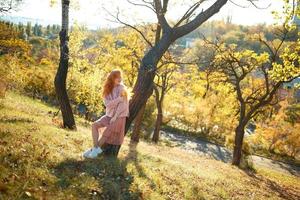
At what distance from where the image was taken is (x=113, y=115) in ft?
30.0

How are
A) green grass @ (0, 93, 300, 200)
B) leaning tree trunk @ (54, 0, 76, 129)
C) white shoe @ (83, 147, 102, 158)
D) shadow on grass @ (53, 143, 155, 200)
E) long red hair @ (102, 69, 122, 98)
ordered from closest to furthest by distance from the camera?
Result: green grass @ (0, 93, 300, 200), shadow on grass @ (53, 143, 155, 200), white shoe @ (83, 147, 102, 158), long red hair @ (102, 69, 122, 98), leaning tree trunk @ (54, 0, 76, 129)

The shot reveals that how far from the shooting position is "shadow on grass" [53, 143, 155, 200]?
6617 mm

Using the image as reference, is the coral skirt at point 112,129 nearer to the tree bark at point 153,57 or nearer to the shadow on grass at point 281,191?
the tree bark at point 153,57

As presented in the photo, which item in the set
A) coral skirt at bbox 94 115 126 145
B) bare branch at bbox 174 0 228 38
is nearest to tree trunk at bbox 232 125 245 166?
bare branch at bbox 174 0 228 38

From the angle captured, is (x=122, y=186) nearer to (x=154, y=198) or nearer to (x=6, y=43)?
(x=154, y=198)

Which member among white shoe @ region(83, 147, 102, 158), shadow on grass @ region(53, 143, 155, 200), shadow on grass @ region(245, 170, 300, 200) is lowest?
shadow on grass @ region(245, 170, 300, 200)

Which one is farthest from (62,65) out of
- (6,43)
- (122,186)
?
(6,43)

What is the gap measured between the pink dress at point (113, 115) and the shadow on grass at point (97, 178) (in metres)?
0.53

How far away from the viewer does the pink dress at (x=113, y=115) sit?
9.05 metres

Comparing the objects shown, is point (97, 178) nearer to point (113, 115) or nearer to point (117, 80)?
point (113, 115)

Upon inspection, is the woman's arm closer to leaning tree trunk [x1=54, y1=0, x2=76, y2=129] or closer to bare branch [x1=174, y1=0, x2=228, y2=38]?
bare branch [x1=174, y1=0, x2=228, y2=38]

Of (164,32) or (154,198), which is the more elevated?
(164,32)

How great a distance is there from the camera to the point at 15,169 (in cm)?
632

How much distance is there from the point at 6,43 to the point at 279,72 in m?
15.4
